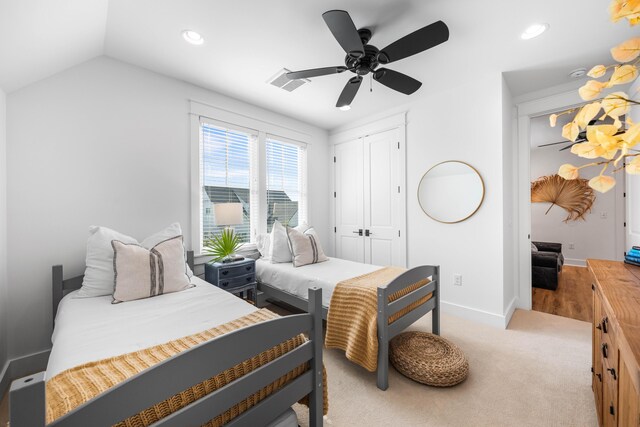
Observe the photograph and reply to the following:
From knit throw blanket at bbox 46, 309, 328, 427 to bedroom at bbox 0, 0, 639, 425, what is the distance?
31.4 inches

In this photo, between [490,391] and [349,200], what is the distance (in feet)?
9.77

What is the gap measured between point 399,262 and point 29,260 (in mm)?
3773

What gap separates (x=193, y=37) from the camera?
2230 millimetres

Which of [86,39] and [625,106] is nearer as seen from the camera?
[625,106]

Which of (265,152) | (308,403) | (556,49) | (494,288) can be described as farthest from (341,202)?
(308,403)

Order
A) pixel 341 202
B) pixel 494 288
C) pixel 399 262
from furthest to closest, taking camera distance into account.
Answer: pixel 341 202, pixel 399 262, pixel 494 288

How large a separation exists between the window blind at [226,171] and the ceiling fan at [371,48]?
1.52m

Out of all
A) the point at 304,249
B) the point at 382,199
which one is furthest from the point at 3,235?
the point at 382,199

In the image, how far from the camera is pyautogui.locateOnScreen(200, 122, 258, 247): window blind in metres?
3.19

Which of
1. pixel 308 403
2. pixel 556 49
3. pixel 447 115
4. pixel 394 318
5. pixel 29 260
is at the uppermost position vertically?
pixel 556 49

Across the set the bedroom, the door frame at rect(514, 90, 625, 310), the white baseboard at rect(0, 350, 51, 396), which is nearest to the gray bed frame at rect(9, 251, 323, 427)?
the bedroom

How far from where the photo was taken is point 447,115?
3.23m

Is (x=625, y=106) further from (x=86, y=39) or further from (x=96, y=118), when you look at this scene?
(x=96, y=118)

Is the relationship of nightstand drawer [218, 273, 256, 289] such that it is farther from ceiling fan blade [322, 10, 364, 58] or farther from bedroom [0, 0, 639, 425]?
ceiling fan blade [322, 10, 364, 58]
